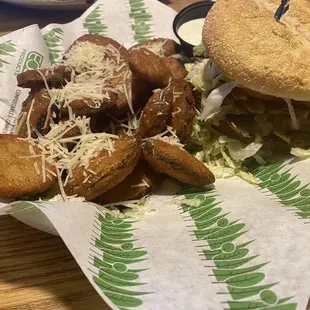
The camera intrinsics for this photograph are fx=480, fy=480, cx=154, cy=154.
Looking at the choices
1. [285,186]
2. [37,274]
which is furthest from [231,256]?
[37,274]

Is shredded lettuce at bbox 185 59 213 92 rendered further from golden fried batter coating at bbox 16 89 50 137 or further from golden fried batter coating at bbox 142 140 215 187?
golden fried batter coating at bbox 16 89 50 137

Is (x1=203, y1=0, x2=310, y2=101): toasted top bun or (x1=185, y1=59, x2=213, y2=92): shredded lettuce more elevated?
(x1=203, y1=0, x2=310, y2=101): toasted top bun

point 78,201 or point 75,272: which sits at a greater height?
point 78,201

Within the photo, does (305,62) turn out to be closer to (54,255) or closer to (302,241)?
(302,241)

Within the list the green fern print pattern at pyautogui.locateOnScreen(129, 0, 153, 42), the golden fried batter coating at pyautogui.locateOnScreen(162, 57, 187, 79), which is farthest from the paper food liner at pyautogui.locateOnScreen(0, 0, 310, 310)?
the green fern print pattern at pyautogui.locateOnScreen(129, 0, 153, 42)

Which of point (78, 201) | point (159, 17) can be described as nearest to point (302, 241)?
point (78, 201)

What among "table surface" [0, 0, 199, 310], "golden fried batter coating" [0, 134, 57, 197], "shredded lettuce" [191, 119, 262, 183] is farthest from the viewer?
"shredded lettuce" [191, 119, 262, 183]
